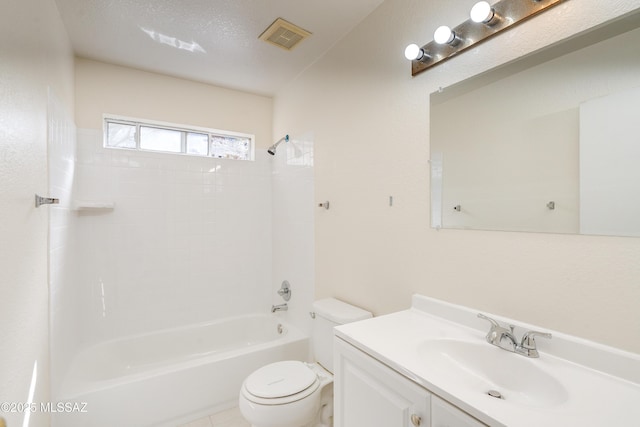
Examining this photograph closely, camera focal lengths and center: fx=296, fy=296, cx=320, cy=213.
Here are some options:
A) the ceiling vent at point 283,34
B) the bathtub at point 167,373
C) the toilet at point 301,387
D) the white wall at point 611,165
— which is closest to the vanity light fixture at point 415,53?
the white wall at point 611,165

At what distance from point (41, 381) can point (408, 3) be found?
259cm

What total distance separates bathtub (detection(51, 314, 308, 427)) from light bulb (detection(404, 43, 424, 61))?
2061 mm

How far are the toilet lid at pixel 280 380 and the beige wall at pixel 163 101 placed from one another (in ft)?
6.90

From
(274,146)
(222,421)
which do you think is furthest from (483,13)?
(222,421)

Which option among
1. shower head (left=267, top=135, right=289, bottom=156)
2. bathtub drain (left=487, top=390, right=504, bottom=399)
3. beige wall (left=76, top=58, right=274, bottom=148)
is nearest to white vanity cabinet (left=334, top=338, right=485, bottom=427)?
bathtub drain (left=487, top=390, right=504, bottom=399)

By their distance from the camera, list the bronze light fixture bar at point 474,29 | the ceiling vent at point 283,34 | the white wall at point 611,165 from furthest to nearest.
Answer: the ceiling vent at point 283,34 < the bronze light fixture bar at point 474,29 < the white wall at point 611,165

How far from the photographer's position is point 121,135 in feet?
8.18

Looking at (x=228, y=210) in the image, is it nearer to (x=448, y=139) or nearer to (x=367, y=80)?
(x=367, y=80)

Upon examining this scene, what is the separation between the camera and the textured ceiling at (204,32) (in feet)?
5.60

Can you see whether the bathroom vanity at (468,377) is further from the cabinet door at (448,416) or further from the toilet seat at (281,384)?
the toilet seat at (281,384)

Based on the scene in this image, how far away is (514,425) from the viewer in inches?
26.1

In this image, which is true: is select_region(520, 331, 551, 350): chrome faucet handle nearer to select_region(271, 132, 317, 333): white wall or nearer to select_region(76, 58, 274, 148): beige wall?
select_region(271, 132, 317, 333): white wall

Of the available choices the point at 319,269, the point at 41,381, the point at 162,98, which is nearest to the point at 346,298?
the point at 319,269

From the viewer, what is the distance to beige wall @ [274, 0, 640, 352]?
93cm
